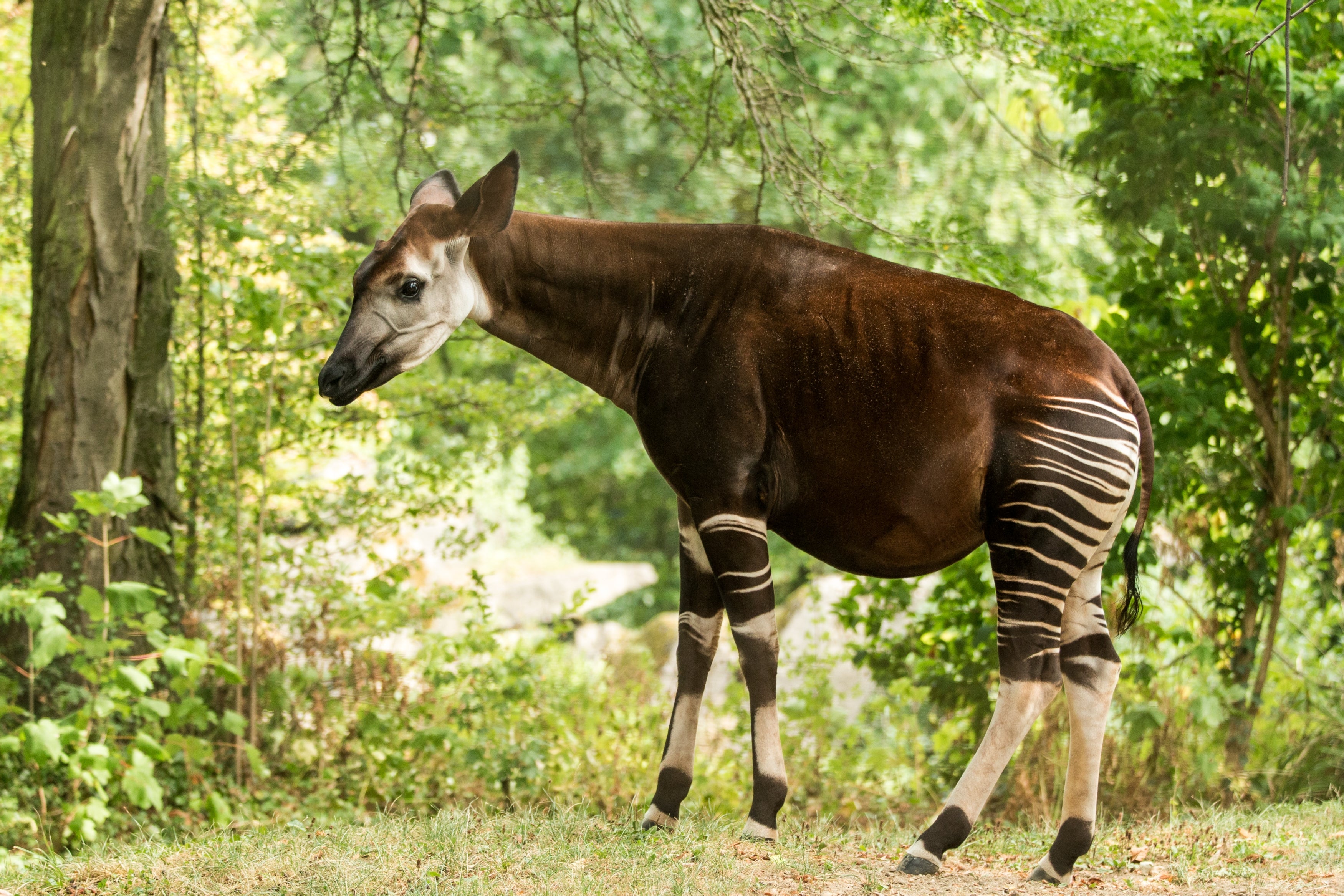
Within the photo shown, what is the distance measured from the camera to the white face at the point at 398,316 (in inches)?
148

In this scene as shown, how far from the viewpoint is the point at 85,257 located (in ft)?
20.2

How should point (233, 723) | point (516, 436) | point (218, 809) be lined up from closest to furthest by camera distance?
point (218, 809) → point (233, 723) → point (516, 436)

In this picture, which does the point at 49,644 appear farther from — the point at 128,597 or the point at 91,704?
the point at 91,704

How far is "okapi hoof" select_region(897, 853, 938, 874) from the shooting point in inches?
141

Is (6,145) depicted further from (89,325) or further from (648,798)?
(648,798)

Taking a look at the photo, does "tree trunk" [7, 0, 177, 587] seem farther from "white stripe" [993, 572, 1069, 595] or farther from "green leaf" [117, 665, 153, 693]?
"white stripe" [993, 572, 1069, 595]

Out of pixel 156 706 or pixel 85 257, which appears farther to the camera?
pixel 85 257

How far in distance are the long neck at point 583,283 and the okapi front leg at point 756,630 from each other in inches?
26.1

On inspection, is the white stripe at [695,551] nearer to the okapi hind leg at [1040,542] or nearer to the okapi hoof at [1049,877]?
the okapi hind leg at [1040,542]

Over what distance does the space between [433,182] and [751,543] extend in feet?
5.65

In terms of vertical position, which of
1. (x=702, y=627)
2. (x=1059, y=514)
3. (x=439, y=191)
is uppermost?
(x=439, y=191)

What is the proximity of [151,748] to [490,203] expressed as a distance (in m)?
3.02

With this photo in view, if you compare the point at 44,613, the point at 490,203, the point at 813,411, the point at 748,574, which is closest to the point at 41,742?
the point at 44,613

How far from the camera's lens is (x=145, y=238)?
639cm
